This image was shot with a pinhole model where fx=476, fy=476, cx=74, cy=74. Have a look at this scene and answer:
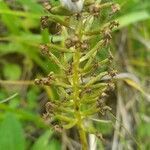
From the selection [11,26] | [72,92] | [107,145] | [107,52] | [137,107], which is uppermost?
[11,26]

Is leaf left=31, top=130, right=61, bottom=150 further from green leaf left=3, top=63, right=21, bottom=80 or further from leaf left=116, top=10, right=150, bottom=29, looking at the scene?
leaf left=116, top=10, right=150, bottom=29

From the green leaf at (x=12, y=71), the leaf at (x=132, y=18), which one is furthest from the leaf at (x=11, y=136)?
the leaf at (x=132, y=18)

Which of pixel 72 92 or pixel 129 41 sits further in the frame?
pixel 129 41

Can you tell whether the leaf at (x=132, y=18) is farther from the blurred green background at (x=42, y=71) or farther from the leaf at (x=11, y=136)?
the leaf at (x=11, y=136)

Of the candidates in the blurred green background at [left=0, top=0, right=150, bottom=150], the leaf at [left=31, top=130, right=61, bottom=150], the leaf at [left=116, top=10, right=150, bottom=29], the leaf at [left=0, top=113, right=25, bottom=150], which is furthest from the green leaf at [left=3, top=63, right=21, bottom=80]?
the leaf at [left=0, top=113, right=25, bottom=150]

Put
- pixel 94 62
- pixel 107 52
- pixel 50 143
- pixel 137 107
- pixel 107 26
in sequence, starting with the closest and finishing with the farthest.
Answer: pixel 107 26 < pixel 94 62 < pixel 107 52 < pixel 50 143 < pixel 137 107

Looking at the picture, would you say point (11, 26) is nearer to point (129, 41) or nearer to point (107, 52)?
point (129, 41)

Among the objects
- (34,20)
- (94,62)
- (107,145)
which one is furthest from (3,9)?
(94,62)
